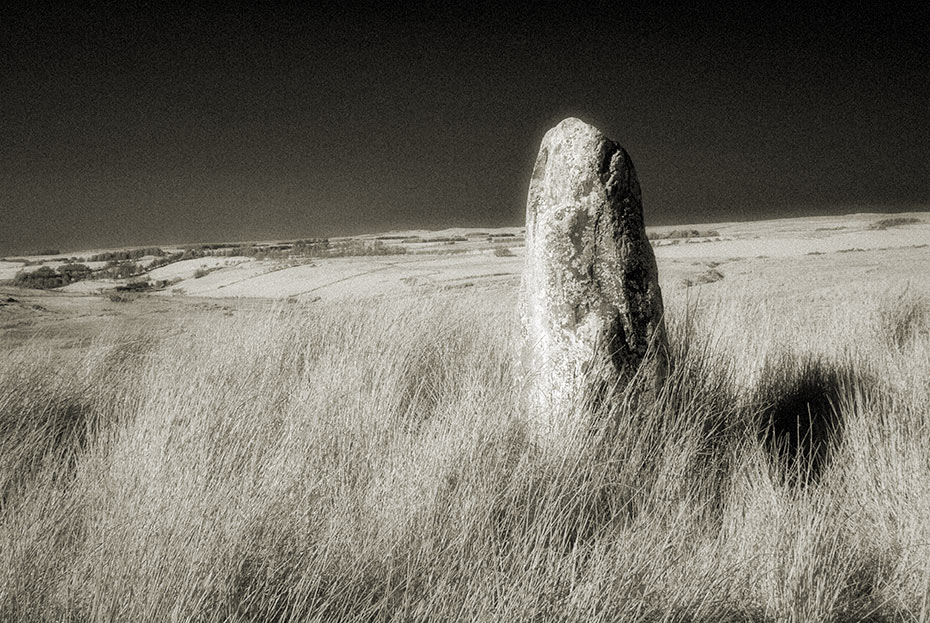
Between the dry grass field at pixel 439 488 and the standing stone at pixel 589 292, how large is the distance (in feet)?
0.63

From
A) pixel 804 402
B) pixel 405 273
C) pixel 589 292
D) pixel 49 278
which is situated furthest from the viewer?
pixel 49 278

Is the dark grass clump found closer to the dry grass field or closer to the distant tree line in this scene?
the dry grass field

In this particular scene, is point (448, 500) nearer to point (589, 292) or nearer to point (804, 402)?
point (589, 292)

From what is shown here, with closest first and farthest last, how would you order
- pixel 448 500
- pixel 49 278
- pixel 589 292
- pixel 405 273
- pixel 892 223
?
pixel 448 500
pixel 589 292
pixel 405 273
pixel 49 278
pixel 892 223

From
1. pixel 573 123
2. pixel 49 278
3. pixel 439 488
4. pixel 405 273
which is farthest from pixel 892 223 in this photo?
pixel 49 278

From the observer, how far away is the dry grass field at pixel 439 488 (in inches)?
63.4

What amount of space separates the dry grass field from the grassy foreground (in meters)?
0.01

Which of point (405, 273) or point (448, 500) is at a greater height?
point (405, 273)

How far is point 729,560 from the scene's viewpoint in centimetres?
194

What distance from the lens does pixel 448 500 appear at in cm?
215

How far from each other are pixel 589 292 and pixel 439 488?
1.27 m

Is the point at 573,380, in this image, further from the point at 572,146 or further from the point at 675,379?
the point at 572,146

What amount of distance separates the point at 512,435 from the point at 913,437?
6.32 ft

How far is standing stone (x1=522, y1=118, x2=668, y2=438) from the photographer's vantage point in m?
2.84
